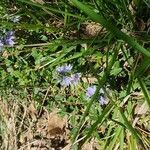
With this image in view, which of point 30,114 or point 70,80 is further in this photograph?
point 30,114

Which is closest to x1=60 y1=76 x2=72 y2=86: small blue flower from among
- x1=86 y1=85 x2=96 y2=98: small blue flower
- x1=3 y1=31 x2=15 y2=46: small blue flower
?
x1=86 y1=85 x2=96 y2=98: small blue flower

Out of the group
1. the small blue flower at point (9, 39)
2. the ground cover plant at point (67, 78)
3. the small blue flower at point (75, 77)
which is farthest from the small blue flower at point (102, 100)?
the small blue flower at point (9, 39)

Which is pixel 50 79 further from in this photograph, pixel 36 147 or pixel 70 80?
pixel 36 147

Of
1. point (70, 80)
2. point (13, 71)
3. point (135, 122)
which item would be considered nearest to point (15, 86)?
point (13, 71)

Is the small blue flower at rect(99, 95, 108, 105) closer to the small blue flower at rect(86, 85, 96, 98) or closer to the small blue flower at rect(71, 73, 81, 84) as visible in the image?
the small blue flower at rect(86, 85, 96, 98)

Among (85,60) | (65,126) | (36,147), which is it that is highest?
(85,60)

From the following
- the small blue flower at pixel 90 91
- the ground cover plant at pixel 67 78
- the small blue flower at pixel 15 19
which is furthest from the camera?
the small blue flower at pixel 15 19

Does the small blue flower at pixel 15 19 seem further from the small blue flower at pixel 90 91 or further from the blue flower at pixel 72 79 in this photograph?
the small blue flower at pixel 90 91

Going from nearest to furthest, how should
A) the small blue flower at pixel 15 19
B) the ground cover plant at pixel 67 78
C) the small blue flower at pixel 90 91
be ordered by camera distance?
the ground cover plant at pixel 67 78 < the small blue flower at pixel 90 91 < the small blue flower at pixel 15 19
